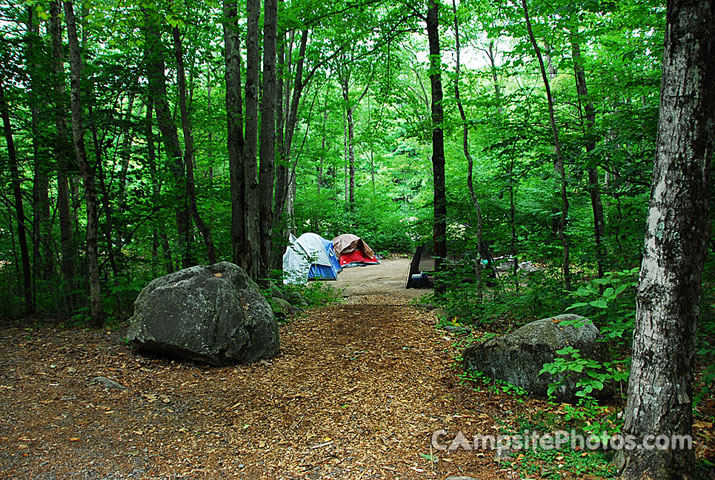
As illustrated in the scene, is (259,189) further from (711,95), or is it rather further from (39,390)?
(711,95)

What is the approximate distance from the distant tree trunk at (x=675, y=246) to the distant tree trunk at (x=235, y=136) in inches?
221

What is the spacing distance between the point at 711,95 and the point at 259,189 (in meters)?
6.49

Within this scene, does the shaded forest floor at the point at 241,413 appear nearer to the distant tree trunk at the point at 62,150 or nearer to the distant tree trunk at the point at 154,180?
the distant tree trunk at the point at 62,150

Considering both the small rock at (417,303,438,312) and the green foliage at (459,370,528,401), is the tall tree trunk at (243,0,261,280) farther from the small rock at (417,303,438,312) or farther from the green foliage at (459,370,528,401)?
the green foliage at (459,370,528,401)

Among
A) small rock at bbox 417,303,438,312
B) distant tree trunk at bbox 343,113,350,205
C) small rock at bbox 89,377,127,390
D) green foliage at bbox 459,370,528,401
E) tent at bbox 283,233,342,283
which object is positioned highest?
distant tree trunk at bbox 343,113,350,205

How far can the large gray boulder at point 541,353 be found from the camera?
138 inches

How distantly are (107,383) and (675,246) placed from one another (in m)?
4.61

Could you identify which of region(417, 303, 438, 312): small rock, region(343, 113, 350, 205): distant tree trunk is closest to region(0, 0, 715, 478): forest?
region(417, 303, 438, 312): small rock

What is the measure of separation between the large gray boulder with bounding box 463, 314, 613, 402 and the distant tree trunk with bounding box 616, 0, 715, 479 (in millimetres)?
1258

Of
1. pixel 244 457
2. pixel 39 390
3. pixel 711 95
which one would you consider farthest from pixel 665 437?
pixel 39 390

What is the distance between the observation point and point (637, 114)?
422cm

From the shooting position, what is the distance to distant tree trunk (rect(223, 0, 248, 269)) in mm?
6586

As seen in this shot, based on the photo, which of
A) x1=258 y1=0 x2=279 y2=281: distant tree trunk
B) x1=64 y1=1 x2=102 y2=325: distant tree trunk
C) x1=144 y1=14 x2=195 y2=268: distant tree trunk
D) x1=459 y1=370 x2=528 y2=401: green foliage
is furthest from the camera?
x1=258 y1=0 x2=279 y2=281: distant tree trunk

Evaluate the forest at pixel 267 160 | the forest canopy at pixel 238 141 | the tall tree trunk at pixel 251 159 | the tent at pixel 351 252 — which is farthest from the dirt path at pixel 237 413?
the tent at pixel 351 252
